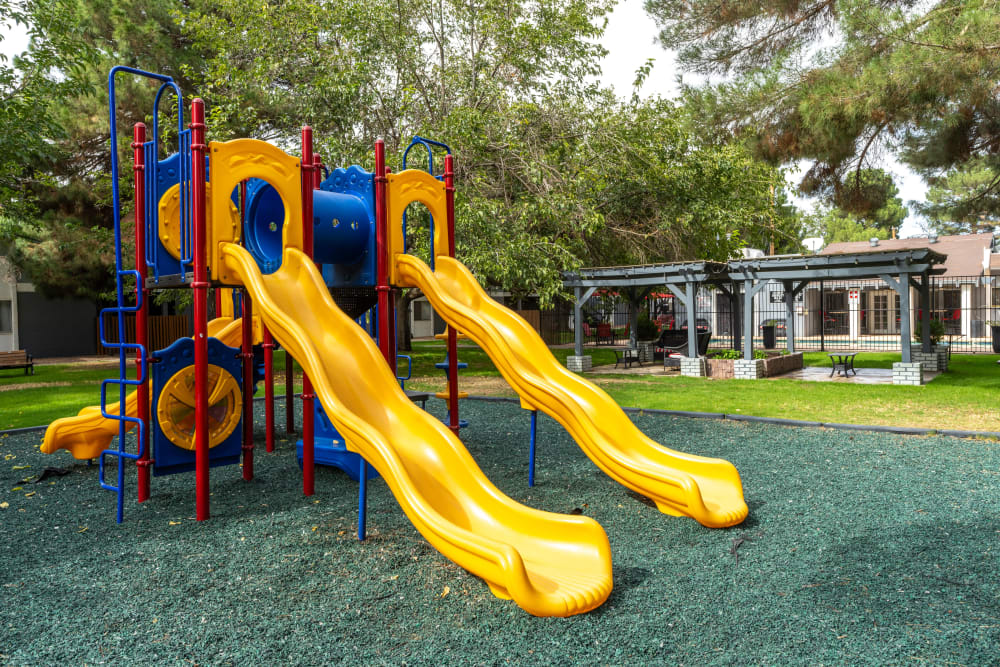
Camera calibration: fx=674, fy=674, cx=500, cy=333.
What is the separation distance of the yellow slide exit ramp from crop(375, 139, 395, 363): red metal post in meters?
0.85

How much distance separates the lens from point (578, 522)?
3932mm

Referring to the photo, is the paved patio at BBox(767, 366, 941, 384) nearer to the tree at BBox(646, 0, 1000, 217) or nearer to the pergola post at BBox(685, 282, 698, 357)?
the pergola post at BBox(685, 282, 698, 357)

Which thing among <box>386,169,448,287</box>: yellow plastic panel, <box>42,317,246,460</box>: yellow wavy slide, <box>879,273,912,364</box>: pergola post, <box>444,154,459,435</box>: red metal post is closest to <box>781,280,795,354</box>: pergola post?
<box>879,273,912,364</box>: pergola post

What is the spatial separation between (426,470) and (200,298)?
7.31 ft

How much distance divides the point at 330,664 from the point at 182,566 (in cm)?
168

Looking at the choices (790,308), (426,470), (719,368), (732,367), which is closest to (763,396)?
(732,367)

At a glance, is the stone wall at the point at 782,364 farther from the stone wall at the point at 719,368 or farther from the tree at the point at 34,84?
the tree at the point at 34,84

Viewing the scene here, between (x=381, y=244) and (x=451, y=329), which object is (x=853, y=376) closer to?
(x=451, y=329)

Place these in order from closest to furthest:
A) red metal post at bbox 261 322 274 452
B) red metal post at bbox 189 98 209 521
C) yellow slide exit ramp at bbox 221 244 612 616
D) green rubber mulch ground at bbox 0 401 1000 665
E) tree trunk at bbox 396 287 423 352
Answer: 1. green rubber mulch ground at bbox 0 401 1000 665
2. yellow slide exit ramp at bbox 221 244 612 616
3. red metal post at bbox 189 98 209 521
4. red metal post at bbox 261 322 274 452
5. tree trunk at bbox 396 287 423 352

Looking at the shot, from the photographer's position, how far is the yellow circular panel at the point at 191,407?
558 centimetres

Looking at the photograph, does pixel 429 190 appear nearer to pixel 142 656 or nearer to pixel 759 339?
pixel 142 656

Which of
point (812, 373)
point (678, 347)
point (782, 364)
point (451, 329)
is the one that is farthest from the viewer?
point (678, 347)

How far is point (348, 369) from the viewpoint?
5.03 meters

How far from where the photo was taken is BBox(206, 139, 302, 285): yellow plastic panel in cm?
523
